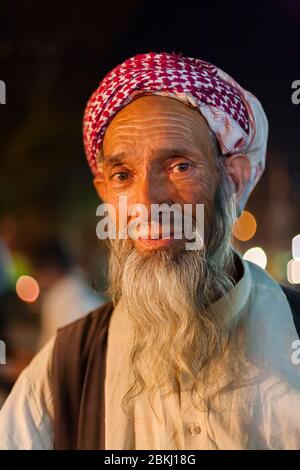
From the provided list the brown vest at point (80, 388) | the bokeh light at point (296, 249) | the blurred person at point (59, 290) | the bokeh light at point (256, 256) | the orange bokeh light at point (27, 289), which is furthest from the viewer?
the orange bokeh light at point (27, 289)

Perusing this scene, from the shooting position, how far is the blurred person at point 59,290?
3.61m

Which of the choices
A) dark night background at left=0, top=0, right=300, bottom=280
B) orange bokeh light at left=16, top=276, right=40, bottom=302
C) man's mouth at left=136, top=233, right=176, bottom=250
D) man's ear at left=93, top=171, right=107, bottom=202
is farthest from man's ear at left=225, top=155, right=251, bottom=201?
orange bokeh light at left=16, top=276, right=40, bottom=302

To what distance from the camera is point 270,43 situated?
9.77 ft

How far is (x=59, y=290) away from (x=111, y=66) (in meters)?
1.44

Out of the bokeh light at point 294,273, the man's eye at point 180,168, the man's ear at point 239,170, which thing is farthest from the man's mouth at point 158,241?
the bokeh light at point 294,273

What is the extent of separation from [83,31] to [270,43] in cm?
117

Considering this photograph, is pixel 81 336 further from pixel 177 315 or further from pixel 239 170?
pixel 239 170

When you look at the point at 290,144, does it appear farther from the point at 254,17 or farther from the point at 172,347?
the point at 172,347

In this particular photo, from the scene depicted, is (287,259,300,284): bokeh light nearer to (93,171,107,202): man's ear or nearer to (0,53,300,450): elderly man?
A: (0,53,300,450): elderly man

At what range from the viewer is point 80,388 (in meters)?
1.86

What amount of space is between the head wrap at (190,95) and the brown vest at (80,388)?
0.65m

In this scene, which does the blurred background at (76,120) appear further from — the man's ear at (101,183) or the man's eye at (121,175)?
the man's eye at (121,175)

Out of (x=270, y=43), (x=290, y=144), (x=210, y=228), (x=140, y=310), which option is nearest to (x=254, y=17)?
(x=270, y=43)
